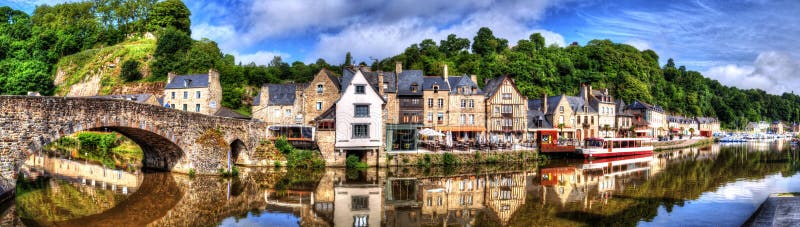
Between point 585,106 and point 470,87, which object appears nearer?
point 470,87

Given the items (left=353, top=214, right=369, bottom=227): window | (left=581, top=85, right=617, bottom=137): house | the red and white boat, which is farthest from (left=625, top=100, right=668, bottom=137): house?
(left=353, top=214, right=369, bottom=227): window

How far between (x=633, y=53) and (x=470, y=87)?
182 ft

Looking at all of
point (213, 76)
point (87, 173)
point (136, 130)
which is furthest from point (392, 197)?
point (213, 76)

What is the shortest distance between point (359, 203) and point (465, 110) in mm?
23234

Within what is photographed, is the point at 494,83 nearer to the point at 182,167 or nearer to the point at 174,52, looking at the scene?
the point at 182,167

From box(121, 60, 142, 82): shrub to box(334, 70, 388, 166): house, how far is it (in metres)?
36.3

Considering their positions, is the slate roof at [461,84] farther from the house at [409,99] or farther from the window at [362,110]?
the window at [362,110]

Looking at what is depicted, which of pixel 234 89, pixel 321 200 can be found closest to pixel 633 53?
pixel 234 89

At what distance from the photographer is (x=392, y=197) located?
21.0 metres

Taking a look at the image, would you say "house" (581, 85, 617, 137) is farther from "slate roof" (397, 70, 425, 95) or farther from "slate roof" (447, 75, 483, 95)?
"slate roof" (397, 70, 425, 95)

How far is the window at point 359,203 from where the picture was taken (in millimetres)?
18844

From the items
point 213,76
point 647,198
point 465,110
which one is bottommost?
point 647,198

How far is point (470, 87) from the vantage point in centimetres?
4131

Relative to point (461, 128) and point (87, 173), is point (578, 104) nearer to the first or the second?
point (461, 128)
